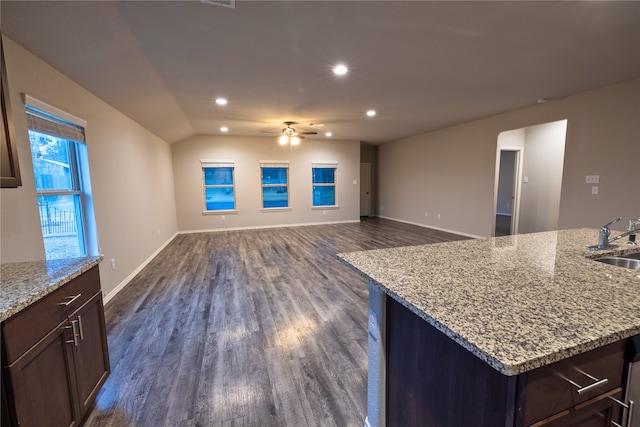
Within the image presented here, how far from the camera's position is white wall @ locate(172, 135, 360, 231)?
277 inches

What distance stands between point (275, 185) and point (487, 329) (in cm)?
735

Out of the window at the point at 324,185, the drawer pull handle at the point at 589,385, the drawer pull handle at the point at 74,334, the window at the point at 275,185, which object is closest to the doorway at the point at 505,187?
the window at the point at 324,185

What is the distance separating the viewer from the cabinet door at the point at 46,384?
3.36 feet

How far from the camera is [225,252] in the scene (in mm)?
5145

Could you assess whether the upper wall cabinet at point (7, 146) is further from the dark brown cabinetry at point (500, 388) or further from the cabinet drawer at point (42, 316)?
the dark brown cabinetry at point (500, 388)

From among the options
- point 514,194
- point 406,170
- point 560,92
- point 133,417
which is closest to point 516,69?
point 560,92

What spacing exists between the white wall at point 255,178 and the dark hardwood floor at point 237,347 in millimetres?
3089

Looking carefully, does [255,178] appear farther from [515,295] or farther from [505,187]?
[505,187]

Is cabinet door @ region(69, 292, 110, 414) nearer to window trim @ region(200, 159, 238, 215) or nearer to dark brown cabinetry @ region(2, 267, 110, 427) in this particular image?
dark brown cabinetry @ region(2, 267, 110, 427)

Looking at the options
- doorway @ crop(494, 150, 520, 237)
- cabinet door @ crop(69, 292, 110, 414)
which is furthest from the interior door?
cabinet door @ crop(69, 292, 110, 414)

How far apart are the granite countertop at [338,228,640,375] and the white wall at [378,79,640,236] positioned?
3.05 metres

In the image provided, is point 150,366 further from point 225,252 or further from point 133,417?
point 225,252

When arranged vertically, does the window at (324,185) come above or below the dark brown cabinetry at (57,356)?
above

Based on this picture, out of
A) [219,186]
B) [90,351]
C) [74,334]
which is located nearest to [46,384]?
[74,334]
